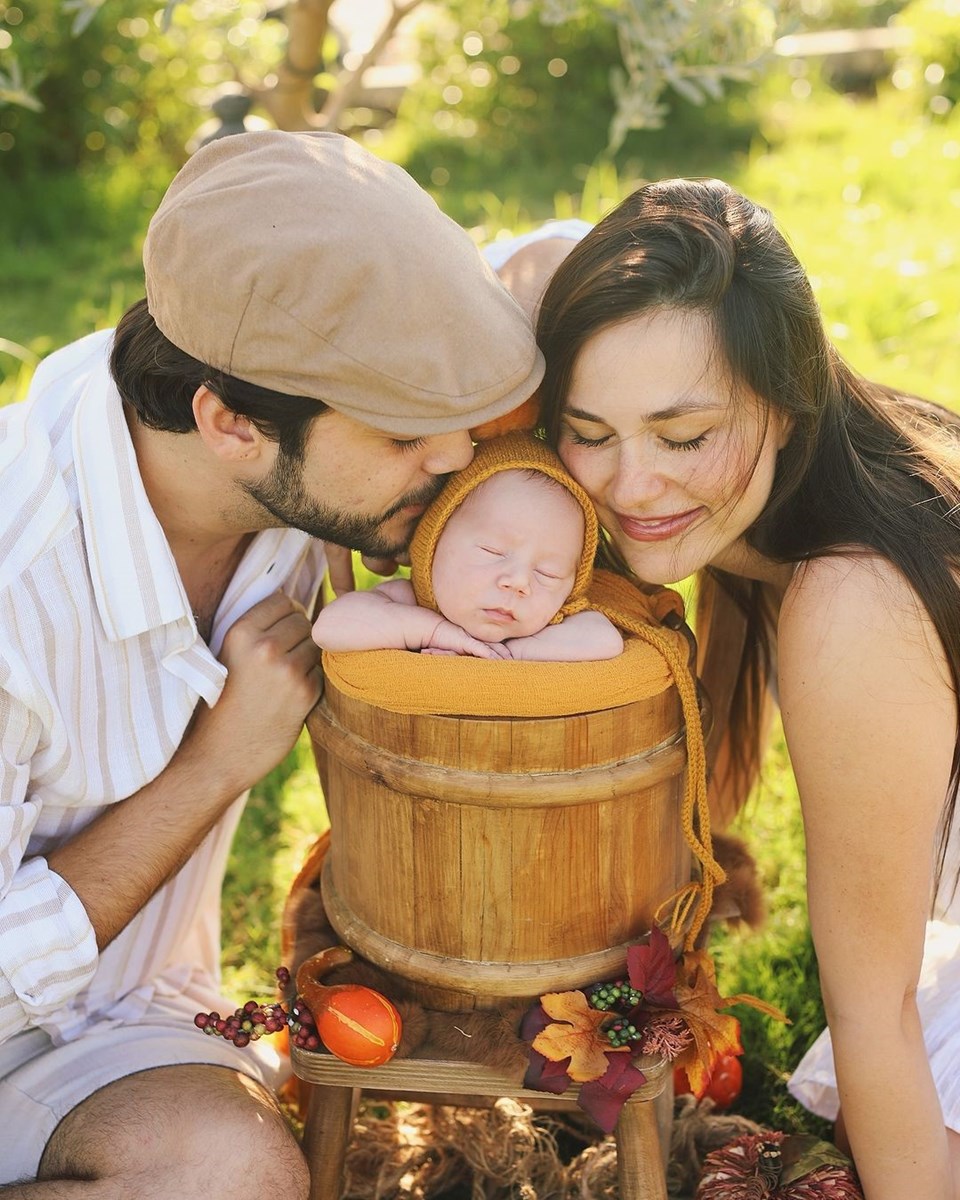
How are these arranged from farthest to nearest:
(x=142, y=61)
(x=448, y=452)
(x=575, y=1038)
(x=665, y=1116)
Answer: (x=142, y=61) < (x=665, y=1116) < (x=448, y=452) < (x=575, y=1038)

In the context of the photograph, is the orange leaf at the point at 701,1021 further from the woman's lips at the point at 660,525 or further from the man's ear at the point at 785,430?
the man's ear at the point at 785,430


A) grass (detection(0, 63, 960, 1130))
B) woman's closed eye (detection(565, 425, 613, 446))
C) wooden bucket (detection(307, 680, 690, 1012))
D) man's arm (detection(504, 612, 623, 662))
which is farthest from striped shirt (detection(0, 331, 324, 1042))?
grass (detection(0, 63, 960, 1130))

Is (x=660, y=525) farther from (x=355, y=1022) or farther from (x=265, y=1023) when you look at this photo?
(x=265, y=1023)

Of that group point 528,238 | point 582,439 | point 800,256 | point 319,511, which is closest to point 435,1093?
point 319,511

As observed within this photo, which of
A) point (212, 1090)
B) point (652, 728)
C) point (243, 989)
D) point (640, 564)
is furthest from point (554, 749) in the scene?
point (243, 989)

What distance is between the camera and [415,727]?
6.31ft

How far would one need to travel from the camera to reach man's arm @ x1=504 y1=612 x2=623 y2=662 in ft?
6.54

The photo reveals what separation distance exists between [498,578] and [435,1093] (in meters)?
0.82

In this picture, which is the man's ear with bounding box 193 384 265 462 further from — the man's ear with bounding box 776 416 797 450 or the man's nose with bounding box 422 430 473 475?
the man's ear with bounding box 776 416 797 450

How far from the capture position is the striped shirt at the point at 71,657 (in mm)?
2064

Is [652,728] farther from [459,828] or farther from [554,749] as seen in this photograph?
[459,828]

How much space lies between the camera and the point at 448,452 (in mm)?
2111

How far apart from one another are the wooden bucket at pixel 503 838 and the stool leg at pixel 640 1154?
24 centimetres

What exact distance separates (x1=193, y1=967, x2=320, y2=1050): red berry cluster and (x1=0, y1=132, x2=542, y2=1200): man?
124mm
